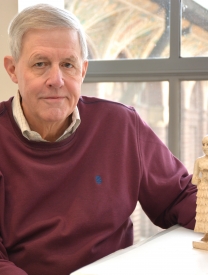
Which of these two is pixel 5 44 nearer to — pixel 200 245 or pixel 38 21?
pixel 38 21

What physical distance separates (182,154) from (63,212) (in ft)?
2.71

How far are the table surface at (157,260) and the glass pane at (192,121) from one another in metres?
0.81

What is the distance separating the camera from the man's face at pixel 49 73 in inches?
62.0

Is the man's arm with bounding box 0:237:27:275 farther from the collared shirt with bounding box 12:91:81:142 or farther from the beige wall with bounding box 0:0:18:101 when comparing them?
the beige wall with bounding box 0:0:18:101

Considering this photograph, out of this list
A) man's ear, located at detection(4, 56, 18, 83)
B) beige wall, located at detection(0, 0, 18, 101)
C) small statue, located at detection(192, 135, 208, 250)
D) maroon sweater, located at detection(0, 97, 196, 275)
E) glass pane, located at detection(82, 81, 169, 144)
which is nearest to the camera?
small statue, located at detection(192, 135, 208, 250)

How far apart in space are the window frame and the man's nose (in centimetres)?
72

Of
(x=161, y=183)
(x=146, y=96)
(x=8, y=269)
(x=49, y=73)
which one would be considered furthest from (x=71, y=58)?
(x=146, y=96)

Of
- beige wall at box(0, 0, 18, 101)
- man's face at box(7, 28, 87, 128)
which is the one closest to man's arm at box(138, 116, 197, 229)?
man's face at box(7, 28, 87, 128)

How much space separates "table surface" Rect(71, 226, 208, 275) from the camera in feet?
3.91

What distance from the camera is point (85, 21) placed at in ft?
7.82

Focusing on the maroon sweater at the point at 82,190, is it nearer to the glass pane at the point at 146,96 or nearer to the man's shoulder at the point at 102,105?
the man's shoulder at the point at 102,105

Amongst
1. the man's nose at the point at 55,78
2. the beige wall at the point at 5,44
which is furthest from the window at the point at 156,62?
the man's nose at the point at 55,78

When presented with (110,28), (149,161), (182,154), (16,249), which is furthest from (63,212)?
(110,28)

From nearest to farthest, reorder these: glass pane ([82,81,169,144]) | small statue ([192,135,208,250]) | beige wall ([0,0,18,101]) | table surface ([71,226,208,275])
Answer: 1. table surface ([71,226,208,275])
2. small statue ([192,135,208,250])
3. beige wall ([0,0,18,101])
4. glass pane ([82,81,169,144])
